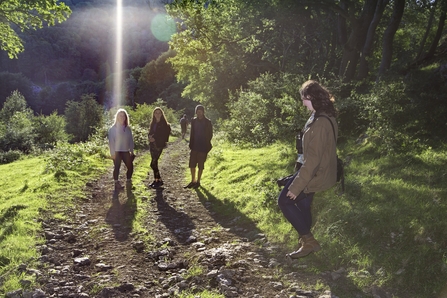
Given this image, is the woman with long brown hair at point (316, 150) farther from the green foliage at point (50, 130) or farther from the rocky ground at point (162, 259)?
the green foliage at point (50, 130)

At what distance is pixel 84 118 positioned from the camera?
119 ft

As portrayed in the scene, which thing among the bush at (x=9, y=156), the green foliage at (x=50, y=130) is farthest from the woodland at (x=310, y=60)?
the green foliage at (x=50, y=130)

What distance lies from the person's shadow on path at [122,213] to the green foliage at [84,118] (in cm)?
2785

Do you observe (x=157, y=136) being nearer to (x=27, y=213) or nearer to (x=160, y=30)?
(x=27, y=213)

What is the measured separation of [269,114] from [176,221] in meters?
10.7

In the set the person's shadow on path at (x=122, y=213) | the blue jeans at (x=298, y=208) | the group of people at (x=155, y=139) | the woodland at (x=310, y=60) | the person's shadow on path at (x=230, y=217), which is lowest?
the person's shadow on path at (x=230, y=217)

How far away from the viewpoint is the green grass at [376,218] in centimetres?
409

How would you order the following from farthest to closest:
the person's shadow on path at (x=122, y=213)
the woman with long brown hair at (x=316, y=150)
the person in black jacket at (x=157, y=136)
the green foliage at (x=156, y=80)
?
the green foliage at (x=156, y=80) → the person in black jacket at (x=157, y=136) → the person's shadow on path at (x=122, y=213) → the woman with long brown hair at (x=316, y=150)

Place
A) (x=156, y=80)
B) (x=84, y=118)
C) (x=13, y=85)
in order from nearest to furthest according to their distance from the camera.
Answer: (x=84, y=118) → (x=156, y=80) → (x=13, y=85)

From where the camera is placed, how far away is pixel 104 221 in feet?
22.3

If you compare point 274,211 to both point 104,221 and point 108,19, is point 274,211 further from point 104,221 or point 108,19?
point 108,19

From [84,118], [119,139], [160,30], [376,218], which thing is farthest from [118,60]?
[376,218]

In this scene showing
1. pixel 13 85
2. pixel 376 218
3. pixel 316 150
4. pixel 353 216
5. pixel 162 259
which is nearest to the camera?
pixel 316 150

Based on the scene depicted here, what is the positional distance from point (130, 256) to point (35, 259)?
1333 mm
